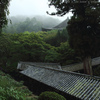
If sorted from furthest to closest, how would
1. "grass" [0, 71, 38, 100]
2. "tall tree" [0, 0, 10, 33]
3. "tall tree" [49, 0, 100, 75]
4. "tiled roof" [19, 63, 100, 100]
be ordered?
"tall tree" [49, 0, 100, 75]
"tall tree" [0, 0, 10, 33]
"tiled roof" [19, 63, 100, 100]
"grass" [0, 71, 38, 100]

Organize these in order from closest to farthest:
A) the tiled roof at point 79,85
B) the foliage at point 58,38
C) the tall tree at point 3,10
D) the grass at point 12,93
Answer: the grass at point 12,93 < the tiled roof at point 79,85 < the tall tree at point 3,10 < the foliage at point 58,38

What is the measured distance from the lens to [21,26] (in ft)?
167

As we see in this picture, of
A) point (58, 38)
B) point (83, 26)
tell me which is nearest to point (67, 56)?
point (83, 26)

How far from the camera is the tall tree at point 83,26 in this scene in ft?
39.6

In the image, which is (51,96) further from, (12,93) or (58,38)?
(58,38)

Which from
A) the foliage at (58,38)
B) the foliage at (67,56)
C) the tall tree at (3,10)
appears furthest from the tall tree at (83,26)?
the foliage at (58,38)

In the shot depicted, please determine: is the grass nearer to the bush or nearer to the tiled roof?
the bush

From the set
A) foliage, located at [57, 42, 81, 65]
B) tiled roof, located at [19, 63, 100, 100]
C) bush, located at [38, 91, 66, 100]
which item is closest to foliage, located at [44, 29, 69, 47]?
foliage, located at [57, 42, 81, 65]

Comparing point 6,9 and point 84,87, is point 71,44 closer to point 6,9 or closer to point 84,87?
point 84,87

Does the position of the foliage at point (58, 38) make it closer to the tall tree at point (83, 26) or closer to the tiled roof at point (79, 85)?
the tall tree at point (83, 26)

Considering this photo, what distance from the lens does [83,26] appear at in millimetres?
12836

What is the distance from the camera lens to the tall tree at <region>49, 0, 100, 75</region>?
39.6 ft

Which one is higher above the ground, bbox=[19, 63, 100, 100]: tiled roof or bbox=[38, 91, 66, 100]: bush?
bbox=[38, 91, 66, 100]: bush

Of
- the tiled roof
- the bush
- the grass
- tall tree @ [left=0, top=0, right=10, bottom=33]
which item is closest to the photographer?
the grass
